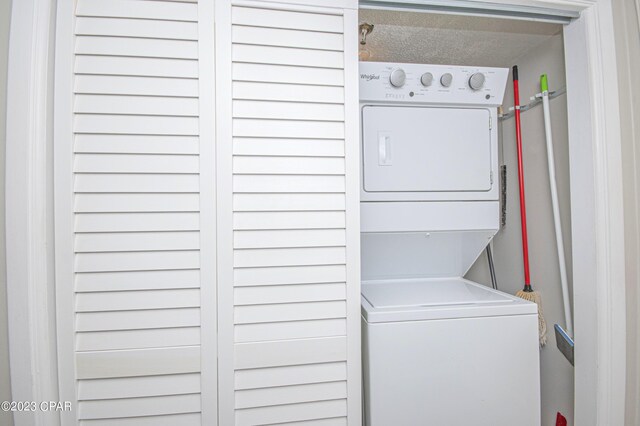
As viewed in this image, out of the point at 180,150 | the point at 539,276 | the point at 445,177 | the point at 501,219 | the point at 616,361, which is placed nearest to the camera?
the point at 180,150

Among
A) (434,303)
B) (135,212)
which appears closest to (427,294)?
(434,303)

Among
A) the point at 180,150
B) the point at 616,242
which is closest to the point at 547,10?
the point at 616,242

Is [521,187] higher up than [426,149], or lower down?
lower down

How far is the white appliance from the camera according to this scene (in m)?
1.32

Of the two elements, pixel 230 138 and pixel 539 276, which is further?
pixel 539 276

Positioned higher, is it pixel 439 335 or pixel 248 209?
pixel 248 209

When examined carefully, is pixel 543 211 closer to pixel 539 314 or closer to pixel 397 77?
pixel 539 314

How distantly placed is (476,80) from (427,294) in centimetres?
130

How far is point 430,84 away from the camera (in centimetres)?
169

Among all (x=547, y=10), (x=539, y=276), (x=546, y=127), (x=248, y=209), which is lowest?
(x=539, y=276)

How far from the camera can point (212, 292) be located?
1162 mm

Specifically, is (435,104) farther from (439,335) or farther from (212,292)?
(212,292)

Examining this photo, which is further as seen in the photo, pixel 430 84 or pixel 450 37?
pixel 450 37

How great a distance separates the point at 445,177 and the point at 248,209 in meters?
1.21
